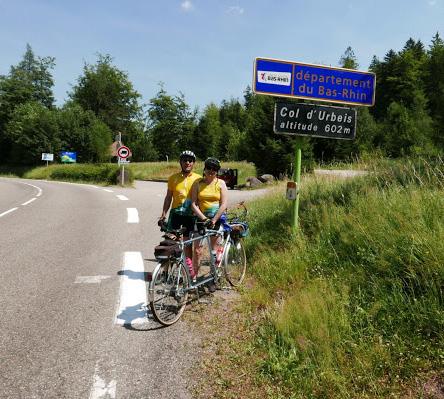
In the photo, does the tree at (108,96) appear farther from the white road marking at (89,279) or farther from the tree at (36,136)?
the white road marking at (89,279)

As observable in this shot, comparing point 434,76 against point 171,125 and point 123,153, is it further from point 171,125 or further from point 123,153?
point 123,153

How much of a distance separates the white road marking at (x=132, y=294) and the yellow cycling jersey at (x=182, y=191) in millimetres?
1277

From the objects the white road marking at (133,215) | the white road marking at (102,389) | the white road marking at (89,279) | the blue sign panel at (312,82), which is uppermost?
the blue sign panel at (312,82)

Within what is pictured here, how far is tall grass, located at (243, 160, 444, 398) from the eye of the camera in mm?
2867

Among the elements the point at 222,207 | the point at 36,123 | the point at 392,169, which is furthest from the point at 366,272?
the point at 36,123

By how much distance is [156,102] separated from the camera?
72375mm


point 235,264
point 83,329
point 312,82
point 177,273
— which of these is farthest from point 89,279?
point 312,82

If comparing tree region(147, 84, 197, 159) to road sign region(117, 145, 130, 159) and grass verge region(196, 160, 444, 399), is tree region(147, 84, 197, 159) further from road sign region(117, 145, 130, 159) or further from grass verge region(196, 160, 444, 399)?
grass verge region(196, 160, 444, 399)

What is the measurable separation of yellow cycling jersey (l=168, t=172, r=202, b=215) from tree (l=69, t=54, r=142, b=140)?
2970 inches

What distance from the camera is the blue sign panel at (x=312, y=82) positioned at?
571 centimetres

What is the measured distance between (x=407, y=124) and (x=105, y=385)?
159 ft

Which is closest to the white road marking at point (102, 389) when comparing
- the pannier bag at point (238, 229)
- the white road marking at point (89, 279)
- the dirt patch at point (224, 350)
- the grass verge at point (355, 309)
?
the dirt patch at point (224, 350)

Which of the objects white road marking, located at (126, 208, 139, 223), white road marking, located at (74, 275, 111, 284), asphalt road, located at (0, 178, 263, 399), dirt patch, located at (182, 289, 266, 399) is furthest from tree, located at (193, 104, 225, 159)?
dirt patch, located at (182, 289, 266, 399)

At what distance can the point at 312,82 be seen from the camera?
586 cm
